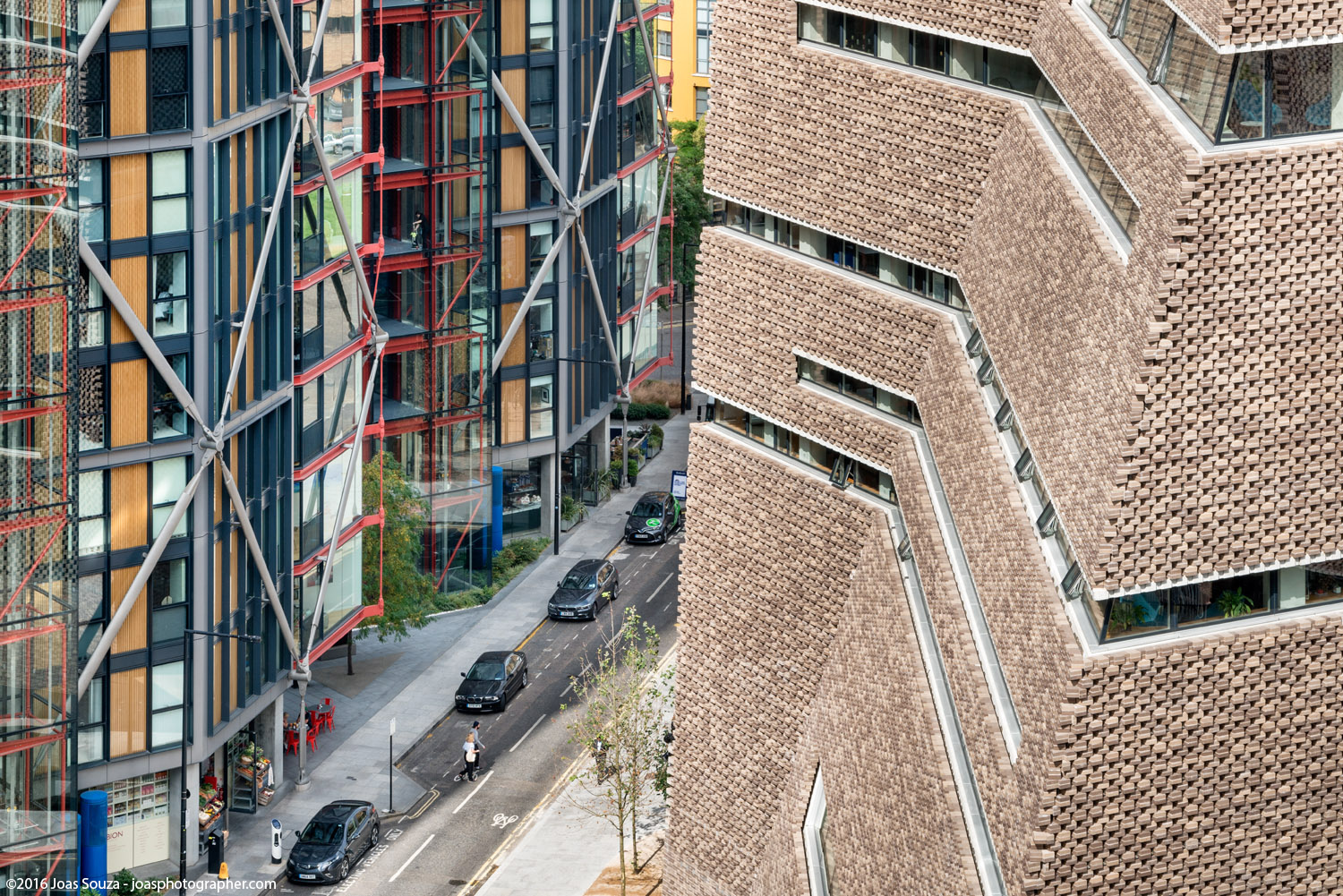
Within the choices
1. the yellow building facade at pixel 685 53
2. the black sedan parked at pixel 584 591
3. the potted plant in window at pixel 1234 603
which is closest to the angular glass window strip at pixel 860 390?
the potted plant in window at pixel 1234 603

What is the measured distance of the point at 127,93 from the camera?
60.1 m

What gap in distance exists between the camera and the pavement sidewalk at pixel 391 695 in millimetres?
69500

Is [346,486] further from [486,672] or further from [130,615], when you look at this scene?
[130,615]

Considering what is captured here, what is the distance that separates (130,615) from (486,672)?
18.6 meters

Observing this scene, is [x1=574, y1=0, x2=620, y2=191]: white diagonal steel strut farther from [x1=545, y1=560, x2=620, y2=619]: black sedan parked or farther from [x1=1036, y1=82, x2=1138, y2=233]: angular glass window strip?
[x1=1036, y1=82, x2=1138, y2=233]: angular glass window strip

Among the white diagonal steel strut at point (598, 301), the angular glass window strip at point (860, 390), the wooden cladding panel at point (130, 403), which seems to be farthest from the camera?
the white diagonal steel strut at point (598, 301)

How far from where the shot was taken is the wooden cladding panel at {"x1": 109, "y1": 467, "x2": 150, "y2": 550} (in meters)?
61.6

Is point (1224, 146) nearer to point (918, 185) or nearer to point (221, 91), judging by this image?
point (918, 185)

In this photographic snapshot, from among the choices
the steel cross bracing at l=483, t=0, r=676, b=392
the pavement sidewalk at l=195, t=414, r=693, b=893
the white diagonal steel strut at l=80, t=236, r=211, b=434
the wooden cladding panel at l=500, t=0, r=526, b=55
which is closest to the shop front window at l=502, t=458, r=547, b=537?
the pavement sidewalk at l=195, t=414, r=693, b=893

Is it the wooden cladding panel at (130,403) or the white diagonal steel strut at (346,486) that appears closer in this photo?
the wooden cladding panel at (130,403)

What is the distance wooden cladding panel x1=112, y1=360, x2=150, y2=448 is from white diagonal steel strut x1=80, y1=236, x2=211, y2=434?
49 centimetres

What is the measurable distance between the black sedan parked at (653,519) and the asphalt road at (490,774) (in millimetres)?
5488

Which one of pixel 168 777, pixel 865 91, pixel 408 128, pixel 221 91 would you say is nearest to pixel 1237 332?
pixel 865 91

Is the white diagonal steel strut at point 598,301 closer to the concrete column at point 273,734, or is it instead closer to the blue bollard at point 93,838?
the concrete column at point 273,734
